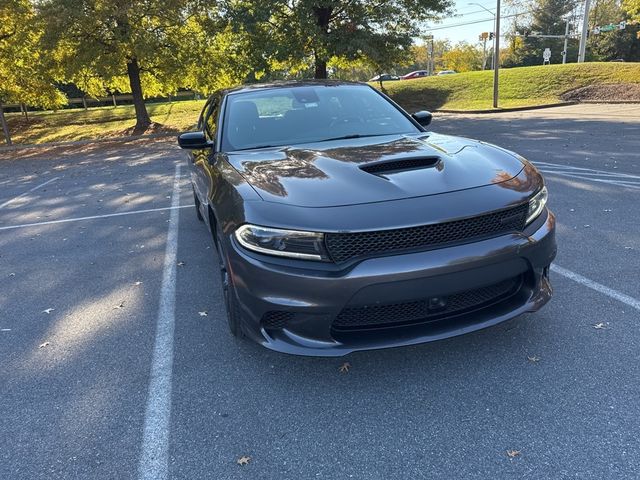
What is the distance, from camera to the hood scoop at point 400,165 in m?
2.67

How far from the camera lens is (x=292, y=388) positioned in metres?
2.61

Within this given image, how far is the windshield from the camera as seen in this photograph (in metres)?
3.63

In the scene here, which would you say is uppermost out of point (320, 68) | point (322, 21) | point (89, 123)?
point (322, 21)

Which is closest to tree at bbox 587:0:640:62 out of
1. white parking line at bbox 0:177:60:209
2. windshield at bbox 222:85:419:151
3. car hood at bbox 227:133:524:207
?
white parking line at bbox 0:177:60:209

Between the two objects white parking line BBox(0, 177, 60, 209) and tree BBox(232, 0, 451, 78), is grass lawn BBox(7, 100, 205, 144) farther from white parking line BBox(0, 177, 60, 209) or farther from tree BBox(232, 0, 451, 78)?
white parking line BBox(0, 177, 60, 209)

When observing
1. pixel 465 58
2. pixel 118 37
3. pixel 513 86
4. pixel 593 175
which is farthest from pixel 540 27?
pixel 593 175

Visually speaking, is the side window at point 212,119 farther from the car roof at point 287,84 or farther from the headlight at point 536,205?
the headlight at point 536,205

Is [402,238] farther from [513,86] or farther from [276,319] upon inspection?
[513,86]

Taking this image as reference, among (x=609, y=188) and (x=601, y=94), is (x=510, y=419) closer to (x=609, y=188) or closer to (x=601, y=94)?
(x=609, y=188)

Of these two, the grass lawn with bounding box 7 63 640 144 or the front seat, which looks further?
the grass lawn with bounding box 7 63 640 144

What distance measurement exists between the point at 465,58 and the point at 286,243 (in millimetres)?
80830

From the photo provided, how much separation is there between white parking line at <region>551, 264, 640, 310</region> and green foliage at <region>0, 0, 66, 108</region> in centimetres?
1908

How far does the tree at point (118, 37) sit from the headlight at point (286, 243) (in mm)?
16796

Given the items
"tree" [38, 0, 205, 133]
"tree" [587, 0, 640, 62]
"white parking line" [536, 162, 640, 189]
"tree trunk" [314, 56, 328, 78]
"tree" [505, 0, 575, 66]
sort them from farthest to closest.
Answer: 1. "tree" [505, 0, 575, 66]
2. "tree" [587, 0, 640, 62]
3. "tree trunk" [314, 56, 328, 78]
4. "tree" [38, 0, 205, 133]
5. "white parking line" [536, 162, 640, 189]
